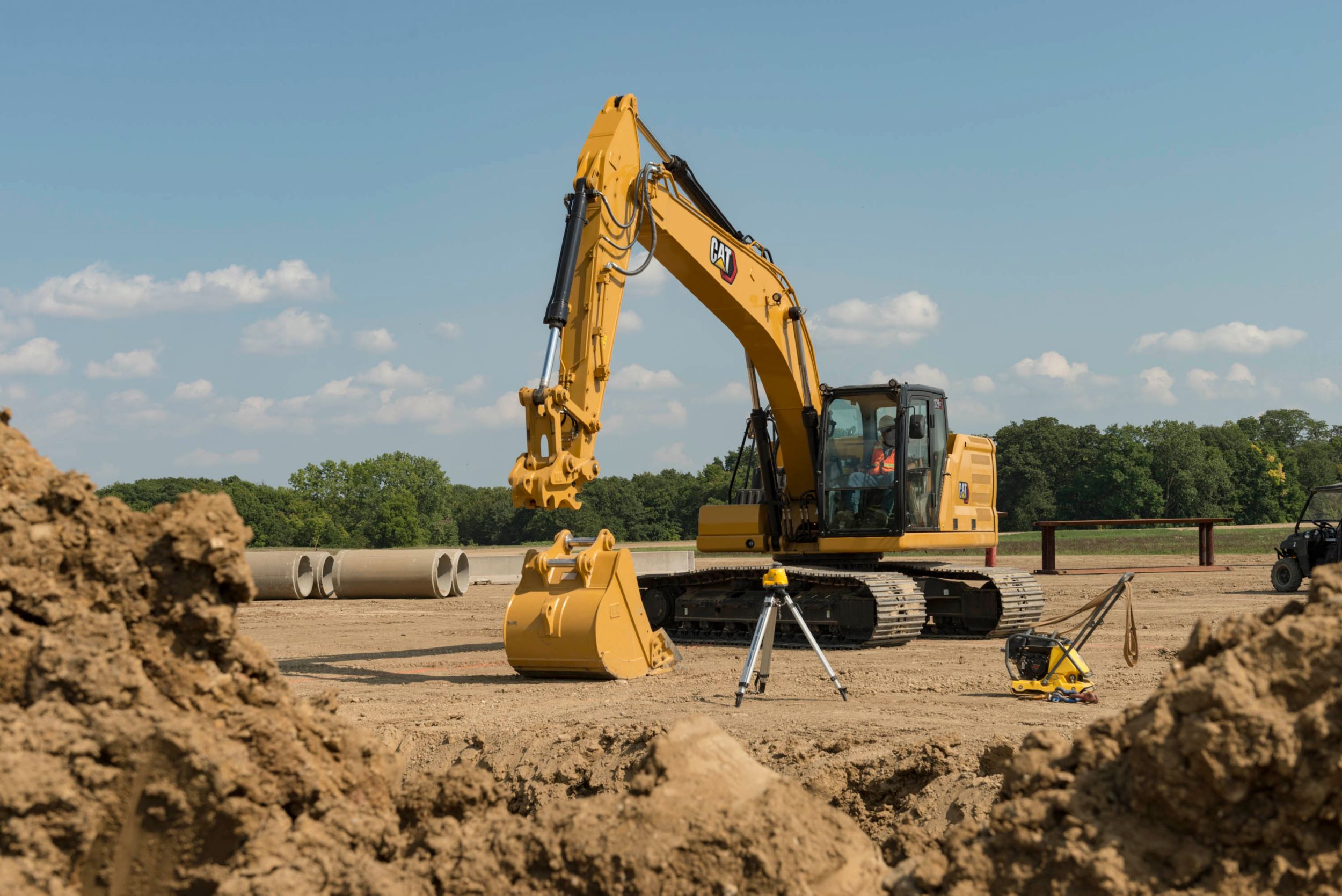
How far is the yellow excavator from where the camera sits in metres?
10.3

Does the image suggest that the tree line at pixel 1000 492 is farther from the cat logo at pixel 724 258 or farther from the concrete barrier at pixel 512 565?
the cat logo at pixel 724 258

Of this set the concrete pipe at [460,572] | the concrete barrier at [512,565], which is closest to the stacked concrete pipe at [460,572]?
the concrete pipe at [460,572]

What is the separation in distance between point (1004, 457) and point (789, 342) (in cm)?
7129

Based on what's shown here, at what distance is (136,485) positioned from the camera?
7281 cm

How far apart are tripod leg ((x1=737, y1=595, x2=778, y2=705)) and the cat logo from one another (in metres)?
5.05

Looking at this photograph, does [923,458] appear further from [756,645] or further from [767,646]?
[756,645]

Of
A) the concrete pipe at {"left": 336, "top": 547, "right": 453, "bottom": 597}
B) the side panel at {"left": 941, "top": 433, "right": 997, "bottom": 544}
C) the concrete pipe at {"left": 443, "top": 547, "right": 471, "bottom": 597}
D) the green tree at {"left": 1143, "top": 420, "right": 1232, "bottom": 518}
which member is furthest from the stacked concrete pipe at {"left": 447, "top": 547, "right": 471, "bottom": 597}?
the green tree at {"left": 1143, "top": 420, "right": 1232, "bottom": 518}

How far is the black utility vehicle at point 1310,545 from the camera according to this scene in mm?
21234

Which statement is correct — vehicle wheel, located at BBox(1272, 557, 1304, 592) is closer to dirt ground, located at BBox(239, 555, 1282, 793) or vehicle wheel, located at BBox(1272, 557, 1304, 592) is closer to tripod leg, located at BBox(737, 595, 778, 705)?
dirt ground, located at BBox(239, 555, 1282, 793)

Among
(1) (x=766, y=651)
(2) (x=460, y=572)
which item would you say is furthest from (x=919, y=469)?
(2) (x=460, y=572)

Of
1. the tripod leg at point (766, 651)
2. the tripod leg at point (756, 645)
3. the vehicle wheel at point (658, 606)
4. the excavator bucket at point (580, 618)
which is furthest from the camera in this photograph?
the vehicle wheel at point (658, 606)

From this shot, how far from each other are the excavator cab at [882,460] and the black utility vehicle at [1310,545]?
10.7 m

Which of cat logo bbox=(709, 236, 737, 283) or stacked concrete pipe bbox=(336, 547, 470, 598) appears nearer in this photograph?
cat logo bbox=(709, 236, 737, 283)

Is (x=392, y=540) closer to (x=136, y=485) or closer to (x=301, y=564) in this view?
(x=136, y=485)
